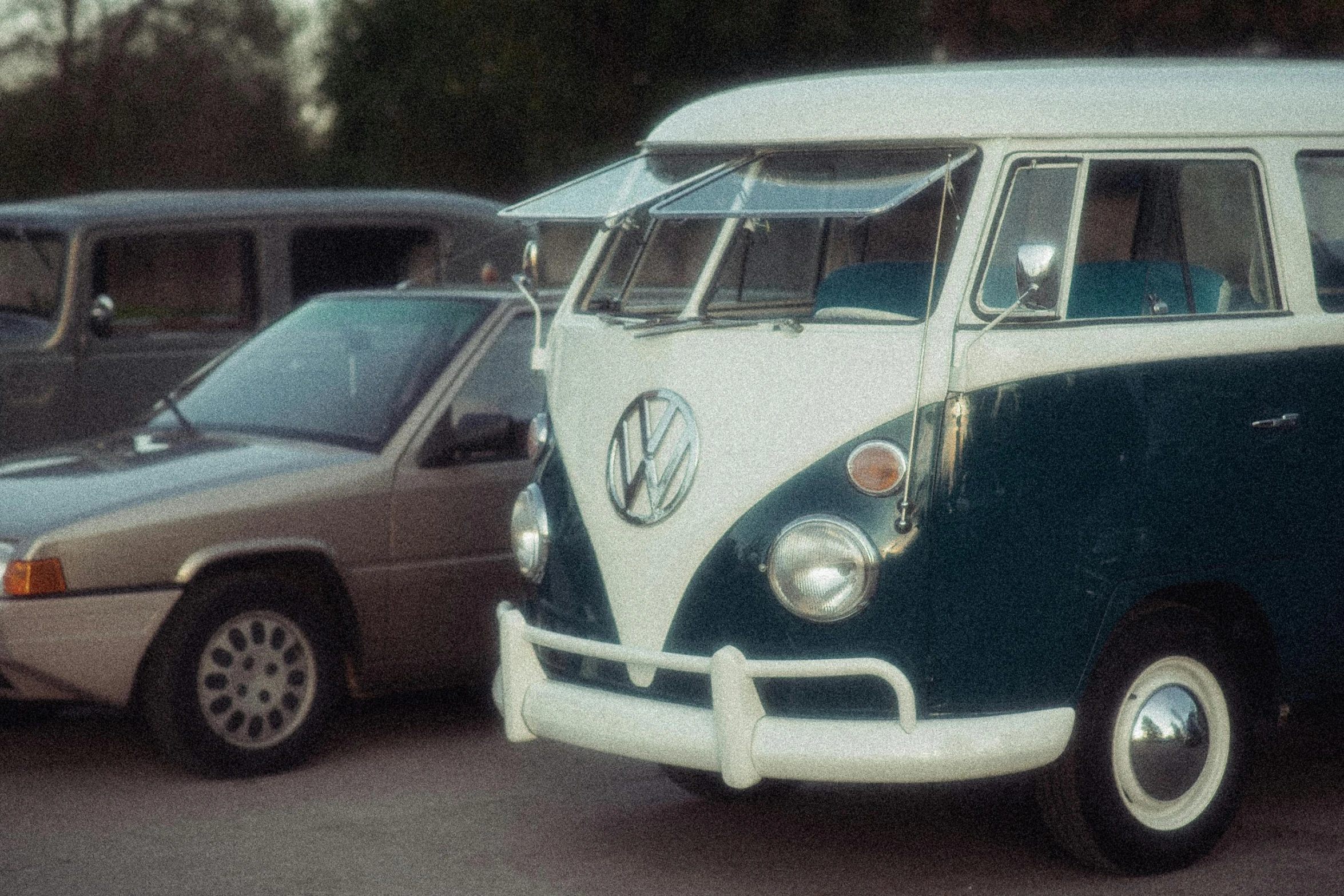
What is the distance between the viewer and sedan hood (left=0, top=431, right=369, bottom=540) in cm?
684

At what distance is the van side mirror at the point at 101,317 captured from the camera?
408 inches

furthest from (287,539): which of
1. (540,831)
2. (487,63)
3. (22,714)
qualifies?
(487,63)

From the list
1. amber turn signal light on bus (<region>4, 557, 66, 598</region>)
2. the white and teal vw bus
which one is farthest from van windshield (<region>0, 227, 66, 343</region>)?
the white and teal vw bus

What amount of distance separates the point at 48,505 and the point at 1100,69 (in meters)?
3.70

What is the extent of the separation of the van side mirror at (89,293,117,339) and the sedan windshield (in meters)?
2.12

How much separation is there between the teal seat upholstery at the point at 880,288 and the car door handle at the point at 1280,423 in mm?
1007

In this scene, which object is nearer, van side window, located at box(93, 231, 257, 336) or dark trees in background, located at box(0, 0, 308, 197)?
van side window, located at box(93, 231, 257, 336)

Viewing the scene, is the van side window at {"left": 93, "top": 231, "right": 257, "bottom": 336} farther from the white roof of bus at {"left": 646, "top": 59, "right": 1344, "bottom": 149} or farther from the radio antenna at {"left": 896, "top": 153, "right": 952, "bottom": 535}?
the radio antenna at {"left": 896, "top": 153, "right": 952, "bottom": 535}

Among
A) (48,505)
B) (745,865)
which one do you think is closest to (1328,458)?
(745,865)

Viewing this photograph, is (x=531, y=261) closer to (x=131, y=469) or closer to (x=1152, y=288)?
(x=131, y=469)

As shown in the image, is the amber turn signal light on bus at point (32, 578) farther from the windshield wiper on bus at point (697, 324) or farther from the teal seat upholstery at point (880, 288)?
the teal seat upholstery at point (880, 288)

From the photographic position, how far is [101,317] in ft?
34.0

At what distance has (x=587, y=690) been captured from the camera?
5.64m

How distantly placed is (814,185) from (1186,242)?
1165mm
